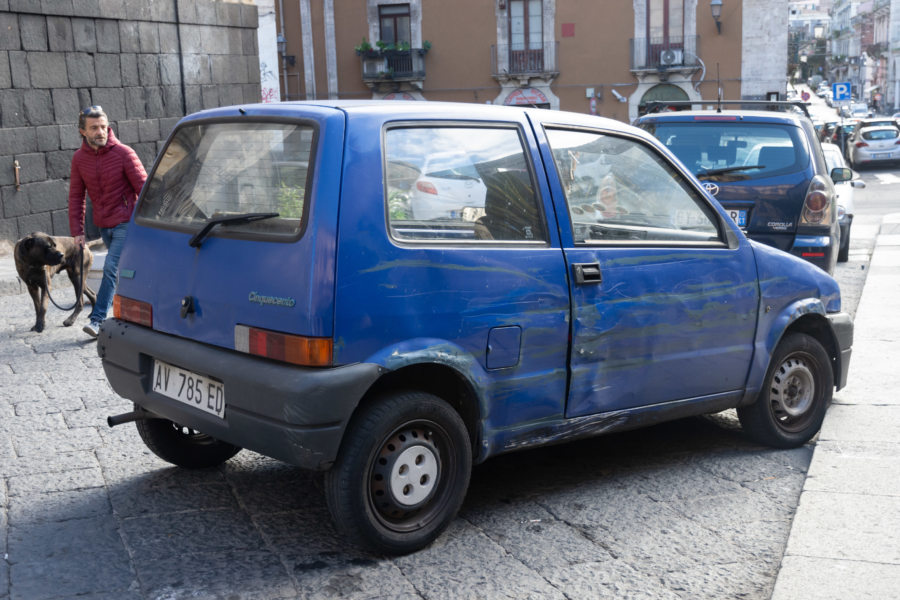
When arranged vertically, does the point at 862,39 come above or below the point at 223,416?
above

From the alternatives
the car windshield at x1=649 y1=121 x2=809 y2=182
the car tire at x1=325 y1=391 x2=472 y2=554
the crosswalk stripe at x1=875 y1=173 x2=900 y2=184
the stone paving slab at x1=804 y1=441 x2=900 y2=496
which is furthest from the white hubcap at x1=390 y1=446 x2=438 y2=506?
the crosswalk stripe at x1=875 y1=173 x2=900 y2=184

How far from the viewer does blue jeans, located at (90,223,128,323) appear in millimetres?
7902

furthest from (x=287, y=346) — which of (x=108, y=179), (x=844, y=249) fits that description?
(x=844, y=249)

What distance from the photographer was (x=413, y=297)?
3646 mm

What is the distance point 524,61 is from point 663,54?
520 cm

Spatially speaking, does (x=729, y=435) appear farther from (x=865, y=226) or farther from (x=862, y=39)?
(x=862, y=39)

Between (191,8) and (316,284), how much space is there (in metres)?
14.4

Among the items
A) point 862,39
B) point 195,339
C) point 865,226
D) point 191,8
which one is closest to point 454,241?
point 195,339

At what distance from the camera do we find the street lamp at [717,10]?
37031 millimetres

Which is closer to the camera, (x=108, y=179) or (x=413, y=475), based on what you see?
(x=413, y=475)

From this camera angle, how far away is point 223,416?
3738mm

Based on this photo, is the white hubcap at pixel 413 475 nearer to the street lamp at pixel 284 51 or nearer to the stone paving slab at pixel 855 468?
the stone paving slab at pixel 855 468

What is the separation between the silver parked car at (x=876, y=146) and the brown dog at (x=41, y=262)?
100 ft

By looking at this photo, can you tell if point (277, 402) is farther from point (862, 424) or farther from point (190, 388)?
point (862, 424)
